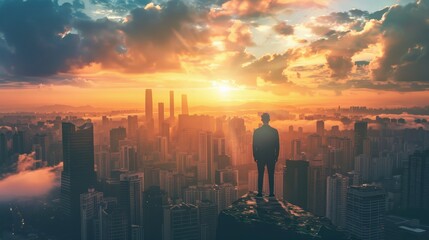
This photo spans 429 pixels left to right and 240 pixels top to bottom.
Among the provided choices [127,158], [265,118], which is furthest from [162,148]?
[265,118]

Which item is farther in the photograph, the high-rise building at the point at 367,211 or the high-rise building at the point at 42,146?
the high-rise building at the point at 42,146

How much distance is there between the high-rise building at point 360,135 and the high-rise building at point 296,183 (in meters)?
16.2

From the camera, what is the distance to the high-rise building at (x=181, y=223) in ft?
80.3

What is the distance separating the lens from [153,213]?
27703 millimetres

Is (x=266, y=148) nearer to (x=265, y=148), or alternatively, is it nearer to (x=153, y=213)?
(x=265, y=148)

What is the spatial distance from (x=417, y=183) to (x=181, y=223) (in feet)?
71.1

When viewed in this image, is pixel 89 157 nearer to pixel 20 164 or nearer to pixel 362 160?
pixel 20 164

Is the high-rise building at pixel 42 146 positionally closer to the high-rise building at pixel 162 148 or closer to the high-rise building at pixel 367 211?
the high-rise building at pixel 162 148

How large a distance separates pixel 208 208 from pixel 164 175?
35.2 feet

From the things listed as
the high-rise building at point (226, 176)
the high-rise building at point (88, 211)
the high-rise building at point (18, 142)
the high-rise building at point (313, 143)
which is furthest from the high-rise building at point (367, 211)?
the high-rise building at point (18, 142)

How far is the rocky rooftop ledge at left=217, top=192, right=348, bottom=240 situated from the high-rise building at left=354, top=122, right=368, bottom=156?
128 ft

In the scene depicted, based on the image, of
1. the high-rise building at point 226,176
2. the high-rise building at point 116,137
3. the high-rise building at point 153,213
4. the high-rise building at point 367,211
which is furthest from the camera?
the high-rise building at point 116,137

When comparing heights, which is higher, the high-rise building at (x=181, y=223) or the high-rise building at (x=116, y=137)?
the high-rise building at (x=116, y=137)

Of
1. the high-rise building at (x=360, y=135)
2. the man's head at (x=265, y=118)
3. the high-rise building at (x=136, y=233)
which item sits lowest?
the high-rise building at (x=136, y=233)
